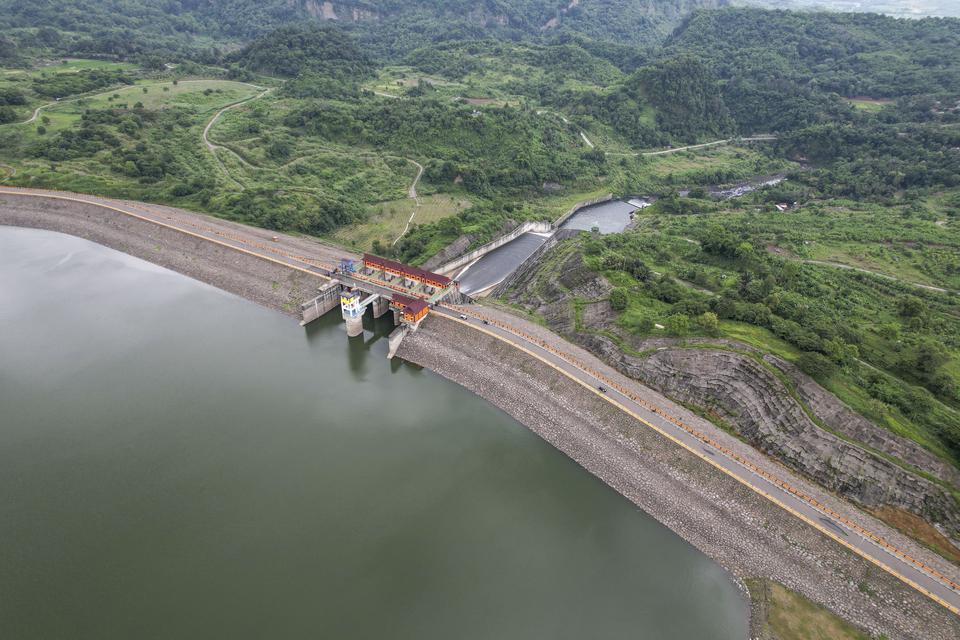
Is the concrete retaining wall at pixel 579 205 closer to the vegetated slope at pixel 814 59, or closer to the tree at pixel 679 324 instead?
the tree at pixel 679 324

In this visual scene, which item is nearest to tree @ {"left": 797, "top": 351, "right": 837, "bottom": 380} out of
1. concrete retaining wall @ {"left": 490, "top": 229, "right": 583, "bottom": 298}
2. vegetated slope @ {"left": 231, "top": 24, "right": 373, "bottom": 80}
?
concrete retaining wall @ {"left": 490, "top": 229, "right": 583, "bottom": 298}

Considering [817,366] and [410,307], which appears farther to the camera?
[410,307]

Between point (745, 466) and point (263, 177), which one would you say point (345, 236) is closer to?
point (263, 177)

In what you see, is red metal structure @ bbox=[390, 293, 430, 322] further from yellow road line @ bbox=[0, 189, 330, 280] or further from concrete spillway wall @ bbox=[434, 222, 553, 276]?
concrete spillway wall @ bbox=[434, 222, 553, 276]

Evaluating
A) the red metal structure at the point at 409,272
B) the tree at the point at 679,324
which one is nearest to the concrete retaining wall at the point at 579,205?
the red metal structure at the point at 409,272

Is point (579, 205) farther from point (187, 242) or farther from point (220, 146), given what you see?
point (220, 146)

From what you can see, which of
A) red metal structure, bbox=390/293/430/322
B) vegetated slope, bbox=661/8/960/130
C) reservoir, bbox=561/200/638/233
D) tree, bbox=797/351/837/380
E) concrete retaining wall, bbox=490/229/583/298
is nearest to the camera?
tree, bbox=797/351/837/380

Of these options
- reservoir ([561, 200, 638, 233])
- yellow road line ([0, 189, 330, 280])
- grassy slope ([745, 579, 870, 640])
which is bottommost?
reservoir ([561, 200, 638, 233])

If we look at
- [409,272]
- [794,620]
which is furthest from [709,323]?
[409,272]
